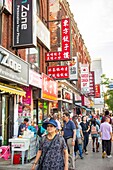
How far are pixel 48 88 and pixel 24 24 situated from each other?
17.8 ft

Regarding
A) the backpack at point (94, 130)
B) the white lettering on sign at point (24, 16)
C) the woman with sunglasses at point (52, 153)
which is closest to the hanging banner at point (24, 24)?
the white lettering on sign at point (24, 16)

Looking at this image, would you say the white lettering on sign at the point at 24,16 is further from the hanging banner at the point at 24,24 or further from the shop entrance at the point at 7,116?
the shop entrance at the point at 7,116

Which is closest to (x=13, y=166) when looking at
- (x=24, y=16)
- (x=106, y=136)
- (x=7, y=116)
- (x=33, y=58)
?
(x=7, y=116)

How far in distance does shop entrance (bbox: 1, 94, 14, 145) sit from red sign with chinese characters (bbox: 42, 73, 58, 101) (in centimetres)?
328

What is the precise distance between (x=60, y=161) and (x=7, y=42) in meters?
8.56

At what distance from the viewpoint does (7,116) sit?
37.5 ft

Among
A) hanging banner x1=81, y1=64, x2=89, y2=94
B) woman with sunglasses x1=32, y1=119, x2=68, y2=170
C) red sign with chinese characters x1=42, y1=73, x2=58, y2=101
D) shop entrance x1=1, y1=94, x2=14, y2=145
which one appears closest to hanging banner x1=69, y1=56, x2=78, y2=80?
red sign with chinese characters x1=42, y1=73, x2=58, y2=101

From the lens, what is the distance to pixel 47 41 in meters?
17.7

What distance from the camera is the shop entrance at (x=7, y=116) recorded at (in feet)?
36.2

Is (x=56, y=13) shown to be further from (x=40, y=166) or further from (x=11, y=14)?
(x=40, y=166)

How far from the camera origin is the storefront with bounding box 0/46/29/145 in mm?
9422

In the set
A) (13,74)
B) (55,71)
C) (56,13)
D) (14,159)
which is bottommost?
(14,159)

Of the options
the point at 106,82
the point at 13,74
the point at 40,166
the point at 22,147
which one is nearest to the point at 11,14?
the point at 13,74

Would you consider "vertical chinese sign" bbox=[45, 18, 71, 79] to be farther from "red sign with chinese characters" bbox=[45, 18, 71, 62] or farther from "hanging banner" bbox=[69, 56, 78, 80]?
"hanging banner" bbox=[69, 56, 78, 80]
